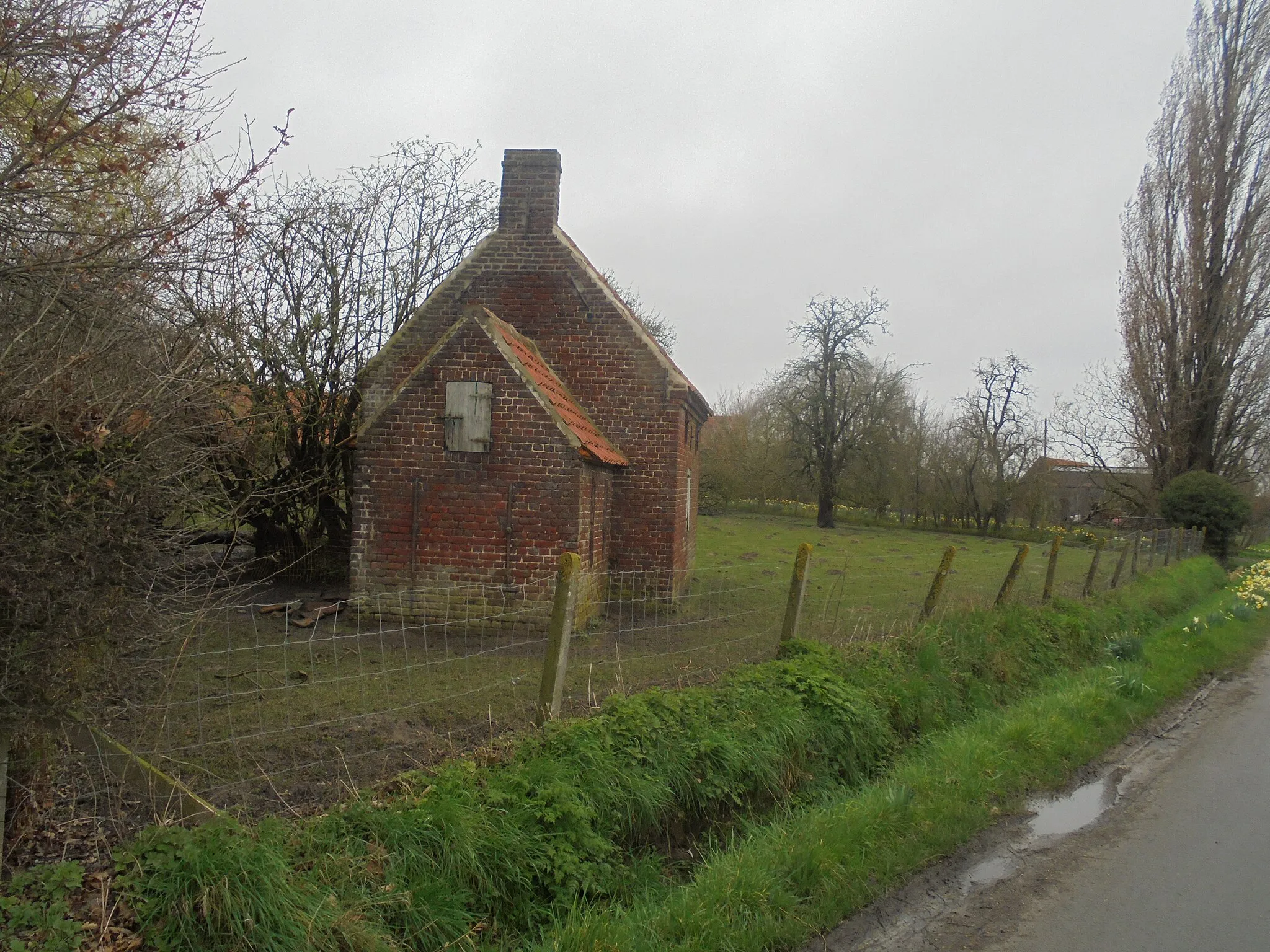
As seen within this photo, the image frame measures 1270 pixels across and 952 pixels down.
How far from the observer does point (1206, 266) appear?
28547mm

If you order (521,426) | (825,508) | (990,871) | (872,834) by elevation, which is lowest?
(990,871)

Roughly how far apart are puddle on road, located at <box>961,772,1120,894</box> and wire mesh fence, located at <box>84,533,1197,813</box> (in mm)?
2493

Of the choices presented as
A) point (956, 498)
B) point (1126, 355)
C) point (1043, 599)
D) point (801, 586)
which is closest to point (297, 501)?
point (801, 586)

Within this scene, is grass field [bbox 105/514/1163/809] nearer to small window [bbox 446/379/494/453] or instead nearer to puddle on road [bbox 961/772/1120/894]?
small window [bbox 446/379/494/453]

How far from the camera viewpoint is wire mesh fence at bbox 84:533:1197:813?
16.6 feet

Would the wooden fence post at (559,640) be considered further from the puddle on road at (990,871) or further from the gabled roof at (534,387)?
the gabled roof at (534,387)

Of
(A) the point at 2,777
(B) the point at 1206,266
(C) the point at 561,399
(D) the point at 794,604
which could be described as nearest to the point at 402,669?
(A) the point at 2,777

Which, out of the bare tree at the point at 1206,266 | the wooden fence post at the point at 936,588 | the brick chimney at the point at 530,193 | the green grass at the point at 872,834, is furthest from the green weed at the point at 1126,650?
the bare tree at the point at 1206,266

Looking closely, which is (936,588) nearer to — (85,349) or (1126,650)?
(1126,650)

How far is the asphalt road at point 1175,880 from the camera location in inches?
175

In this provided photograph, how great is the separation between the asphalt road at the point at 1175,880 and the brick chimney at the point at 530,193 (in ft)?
37.0

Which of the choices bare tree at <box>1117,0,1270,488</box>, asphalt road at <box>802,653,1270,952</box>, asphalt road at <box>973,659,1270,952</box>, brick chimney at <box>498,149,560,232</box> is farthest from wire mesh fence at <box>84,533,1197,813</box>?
bare tree at <box>1117,0,1270,488</box>

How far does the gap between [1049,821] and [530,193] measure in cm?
1168

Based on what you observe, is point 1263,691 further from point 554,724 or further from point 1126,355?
point 1126,355
